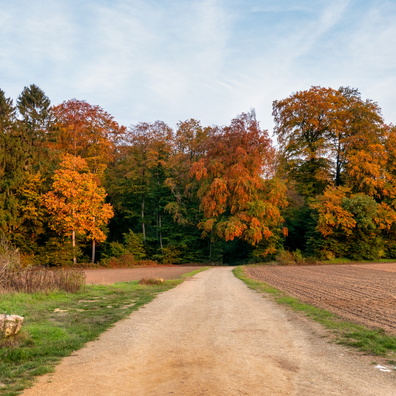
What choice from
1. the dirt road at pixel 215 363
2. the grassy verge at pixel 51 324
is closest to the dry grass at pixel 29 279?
the grassy verge at pixel 51 324

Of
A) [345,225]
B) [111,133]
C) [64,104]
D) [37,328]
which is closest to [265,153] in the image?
[345,225]

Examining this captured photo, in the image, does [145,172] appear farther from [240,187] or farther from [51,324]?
[51,324]

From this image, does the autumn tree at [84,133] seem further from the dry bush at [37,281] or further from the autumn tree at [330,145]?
the dry bush at [37,281]

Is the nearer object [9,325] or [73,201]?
[9,325]

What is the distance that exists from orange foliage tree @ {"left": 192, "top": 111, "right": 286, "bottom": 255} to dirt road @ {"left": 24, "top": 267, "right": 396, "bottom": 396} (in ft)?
96.5

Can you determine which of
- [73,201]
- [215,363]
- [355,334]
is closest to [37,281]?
[215,363]

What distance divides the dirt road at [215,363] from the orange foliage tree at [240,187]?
96.5ft

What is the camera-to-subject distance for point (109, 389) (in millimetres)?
4715

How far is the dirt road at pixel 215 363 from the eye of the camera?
15.3 feet

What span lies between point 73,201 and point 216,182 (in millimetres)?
15266

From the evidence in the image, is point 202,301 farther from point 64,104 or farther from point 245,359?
point 64,104

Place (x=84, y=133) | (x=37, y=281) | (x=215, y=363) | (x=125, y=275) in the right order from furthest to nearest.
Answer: (x=84, y=133)
(x=125, y=275)
(x=37, y=281)
(x=215, y=363)

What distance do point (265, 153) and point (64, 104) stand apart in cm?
2551

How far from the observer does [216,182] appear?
129 ft
